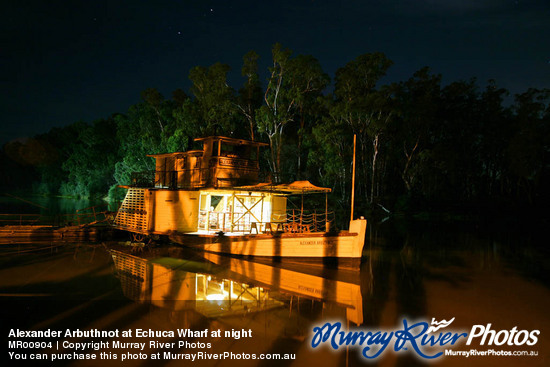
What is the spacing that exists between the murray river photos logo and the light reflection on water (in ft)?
0.81

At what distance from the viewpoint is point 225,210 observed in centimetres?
1789

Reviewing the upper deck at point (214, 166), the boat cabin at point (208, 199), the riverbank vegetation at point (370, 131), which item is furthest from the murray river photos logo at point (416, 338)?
the riverbank vegetation at point (370, 131)

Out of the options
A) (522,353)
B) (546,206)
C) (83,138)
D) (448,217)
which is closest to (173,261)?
(522,353)

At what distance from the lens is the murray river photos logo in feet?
22.3

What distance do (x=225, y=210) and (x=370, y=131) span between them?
23.1 m

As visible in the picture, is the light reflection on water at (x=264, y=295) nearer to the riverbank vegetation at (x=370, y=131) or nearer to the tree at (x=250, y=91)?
the riverbank vegetation at (x=370, y=131)

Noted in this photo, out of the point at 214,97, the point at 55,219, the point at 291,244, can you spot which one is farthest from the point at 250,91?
the point at 291,244

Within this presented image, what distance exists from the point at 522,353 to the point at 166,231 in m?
A: 14.6

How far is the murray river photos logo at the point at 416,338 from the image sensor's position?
22.3 feet

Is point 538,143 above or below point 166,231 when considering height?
above

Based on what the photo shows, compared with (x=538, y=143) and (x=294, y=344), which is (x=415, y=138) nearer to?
(x=538, y=143)

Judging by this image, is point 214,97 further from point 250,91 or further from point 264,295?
point 264,295

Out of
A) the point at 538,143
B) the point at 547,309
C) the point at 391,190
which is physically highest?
the point at 538,143

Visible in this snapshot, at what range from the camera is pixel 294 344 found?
261 inches
